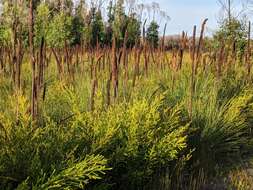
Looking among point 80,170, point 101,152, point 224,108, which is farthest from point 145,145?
point 224,108

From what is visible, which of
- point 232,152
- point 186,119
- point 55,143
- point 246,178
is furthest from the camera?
point 232,152

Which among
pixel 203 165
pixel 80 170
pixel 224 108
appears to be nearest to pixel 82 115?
pixel 80 170

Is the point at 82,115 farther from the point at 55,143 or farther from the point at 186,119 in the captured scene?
the point at 186,119

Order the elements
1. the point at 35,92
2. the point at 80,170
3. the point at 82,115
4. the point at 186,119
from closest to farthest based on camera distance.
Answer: the point at 80,170 < the point at 35,92 < the point at 82,115 < the point at 186,119

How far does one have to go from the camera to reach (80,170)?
7.93 ft

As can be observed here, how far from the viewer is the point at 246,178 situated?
410cm

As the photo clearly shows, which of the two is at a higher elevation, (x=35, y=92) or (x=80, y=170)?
(x=35, y=92)

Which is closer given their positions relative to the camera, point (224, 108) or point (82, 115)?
point (82, 115)

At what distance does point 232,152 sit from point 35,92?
8.44 feet

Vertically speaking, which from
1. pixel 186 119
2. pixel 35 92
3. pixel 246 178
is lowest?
pixel 246 178

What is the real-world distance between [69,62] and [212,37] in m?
12.9

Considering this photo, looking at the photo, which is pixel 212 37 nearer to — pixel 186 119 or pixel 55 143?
pixel 186 119

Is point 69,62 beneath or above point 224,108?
above

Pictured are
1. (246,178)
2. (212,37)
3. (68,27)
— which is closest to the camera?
(246,178)
